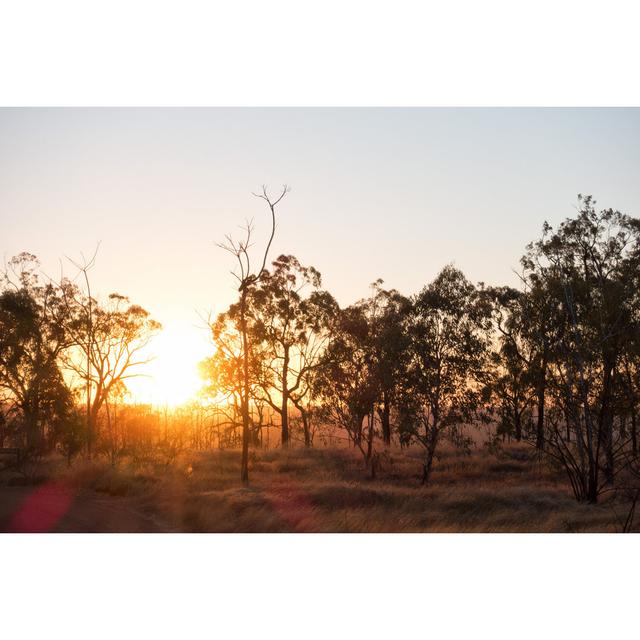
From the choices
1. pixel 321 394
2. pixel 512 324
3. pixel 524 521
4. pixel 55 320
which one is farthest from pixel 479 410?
pixel 55 320

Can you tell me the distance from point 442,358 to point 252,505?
36.9 feet

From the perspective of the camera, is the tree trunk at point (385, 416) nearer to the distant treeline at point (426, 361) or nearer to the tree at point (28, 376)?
the distant treeline at point (426, 361)

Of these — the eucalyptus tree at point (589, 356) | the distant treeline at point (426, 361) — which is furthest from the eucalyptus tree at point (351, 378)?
the eucalyptus tree at point (589, 356)

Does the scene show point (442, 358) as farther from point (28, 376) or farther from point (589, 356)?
point (28, 376)

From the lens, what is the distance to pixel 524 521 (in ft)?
53.1

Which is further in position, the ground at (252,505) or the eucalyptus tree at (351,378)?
the eucalyptus tree at (351,378)

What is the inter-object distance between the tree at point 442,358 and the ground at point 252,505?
4071mm

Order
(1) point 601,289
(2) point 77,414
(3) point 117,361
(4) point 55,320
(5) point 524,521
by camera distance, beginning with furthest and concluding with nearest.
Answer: (3) point 117,361 → (4) point 55,320 → (2) point 77,414 → (1) point 601,289 → (5) point 524,521

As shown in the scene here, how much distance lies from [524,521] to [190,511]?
8046 millimetres

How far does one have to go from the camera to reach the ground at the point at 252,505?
15.3 meters

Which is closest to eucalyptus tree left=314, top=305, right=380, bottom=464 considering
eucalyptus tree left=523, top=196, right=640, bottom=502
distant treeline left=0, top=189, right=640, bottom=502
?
distant treeline left=0, top=189, right=640, bottom=502

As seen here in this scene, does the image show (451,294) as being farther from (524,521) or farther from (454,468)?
(524,521)

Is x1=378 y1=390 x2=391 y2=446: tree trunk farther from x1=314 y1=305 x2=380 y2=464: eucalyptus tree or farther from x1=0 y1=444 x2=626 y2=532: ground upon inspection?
x1=0 y1=444 x2=626 y2=532: ground

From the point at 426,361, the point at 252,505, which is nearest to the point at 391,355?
the point at 426,361
